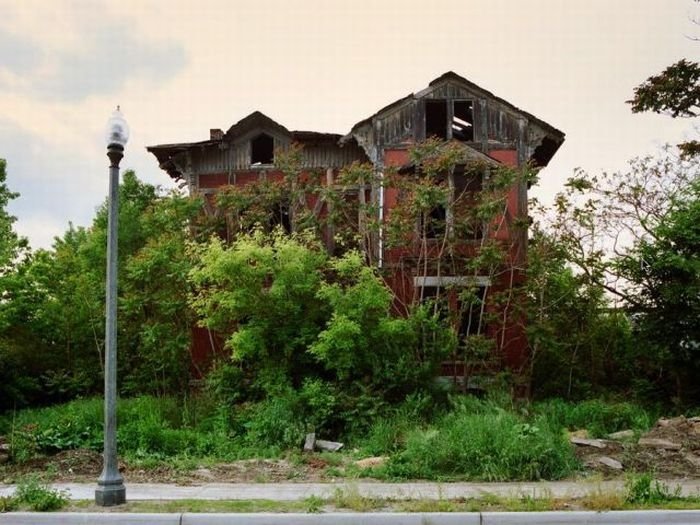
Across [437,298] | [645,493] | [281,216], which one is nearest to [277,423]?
[437,298]

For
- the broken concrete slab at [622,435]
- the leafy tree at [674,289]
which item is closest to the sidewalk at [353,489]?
the broken concrete slab at [622,435]

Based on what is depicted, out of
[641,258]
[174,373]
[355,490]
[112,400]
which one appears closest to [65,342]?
[174,373]

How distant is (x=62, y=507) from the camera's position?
8.97m

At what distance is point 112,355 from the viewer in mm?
9547

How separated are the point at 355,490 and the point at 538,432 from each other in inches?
161

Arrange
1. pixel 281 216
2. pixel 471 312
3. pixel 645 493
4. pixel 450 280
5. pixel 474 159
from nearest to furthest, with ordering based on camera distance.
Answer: pixel 645 493, pixel 471 312, pixel 450 280, pixel 474 159, pixel 281 216

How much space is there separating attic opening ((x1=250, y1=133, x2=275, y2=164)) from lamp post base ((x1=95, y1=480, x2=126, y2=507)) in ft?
51.6

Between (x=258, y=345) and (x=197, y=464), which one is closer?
(x=197, y=464)

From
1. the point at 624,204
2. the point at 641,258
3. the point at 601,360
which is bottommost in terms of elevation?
the point at 601,360

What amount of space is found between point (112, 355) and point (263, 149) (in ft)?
50.2

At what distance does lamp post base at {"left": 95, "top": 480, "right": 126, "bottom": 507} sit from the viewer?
908 centimetres

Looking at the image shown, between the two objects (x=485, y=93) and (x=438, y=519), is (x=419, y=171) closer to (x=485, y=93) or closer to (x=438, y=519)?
(x=485, y=93)

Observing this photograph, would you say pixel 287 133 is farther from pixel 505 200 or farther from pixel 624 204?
pixel 624 204

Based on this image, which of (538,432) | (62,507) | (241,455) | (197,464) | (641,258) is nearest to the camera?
(62,507)
